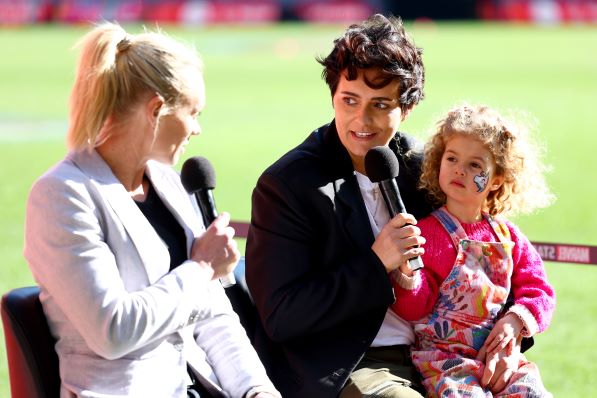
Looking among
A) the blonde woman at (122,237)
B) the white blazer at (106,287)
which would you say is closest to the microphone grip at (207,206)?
the blonde woman at (122,237)

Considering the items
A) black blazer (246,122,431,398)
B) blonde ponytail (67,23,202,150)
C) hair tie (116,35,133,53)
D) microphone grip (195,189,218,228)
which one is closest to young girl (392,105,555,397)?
black blazer (246,122,431,398)

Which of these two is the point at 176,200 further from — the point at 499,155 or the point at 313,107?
the point at 313,107

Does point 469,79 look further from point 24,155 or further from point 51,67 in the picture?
point 24,155

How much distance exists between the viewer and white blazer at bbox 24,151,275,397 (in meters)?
3.04

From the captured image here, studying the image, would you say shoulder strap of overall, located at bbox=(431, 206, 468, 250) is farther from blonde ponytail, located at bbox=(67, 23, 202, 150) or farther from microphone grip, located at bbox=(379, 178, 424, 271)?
blonde ponytail, located at bbox=(67, 23, 202, 150)

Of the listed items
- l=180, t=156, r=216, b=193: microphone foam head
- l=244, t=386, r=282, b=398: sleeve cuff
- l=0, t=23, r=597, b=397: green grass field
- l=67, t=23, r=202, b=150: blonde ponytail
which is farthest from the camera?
l=0, t=23, r=597, b=397: green grass field

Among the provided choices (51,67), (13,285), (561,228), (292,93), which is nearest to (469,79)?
(292,93)

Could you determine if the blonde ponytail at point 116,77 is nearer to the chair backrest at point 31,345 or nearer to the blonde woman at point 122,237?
the blonde woman at point 122,237

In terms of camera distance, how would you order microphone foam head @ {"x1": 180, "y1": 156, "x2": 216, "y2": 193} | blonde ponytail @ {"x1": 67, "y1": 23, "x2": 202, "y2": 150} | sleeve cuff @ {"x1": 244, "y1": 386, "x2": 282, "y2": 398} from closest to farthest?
1. blonde ponytail @ {"x1": 67, "y1": 23, "x2": 202, "y2": 150}
2. sleeve cuff @ {"x1": 244, "y1": 386, "x2": 282, "y2": 398}
3. microphone foam head @ {"x1": 180, "y1": 156, "x2": 216, "y2": 193}

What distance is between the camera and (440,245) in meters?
3.85

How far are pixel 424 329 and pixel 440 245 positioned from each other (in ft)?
0.97

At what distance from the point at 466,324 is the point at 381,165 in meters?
0.64

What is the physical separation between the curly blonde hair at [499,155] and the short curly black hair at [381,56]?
18 cm

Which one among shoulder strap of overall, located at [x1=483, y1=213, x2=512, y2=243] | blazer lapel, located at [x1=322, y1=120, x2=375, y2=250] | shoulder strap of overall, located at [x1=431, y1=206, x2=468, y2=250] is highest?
blazer lapel, located at [x1=322, y1=120, x2=375, y2=250]
